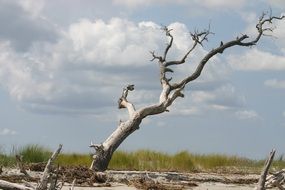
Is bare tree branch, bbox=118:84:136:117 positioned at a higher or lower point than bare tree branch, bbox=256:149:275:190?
higher

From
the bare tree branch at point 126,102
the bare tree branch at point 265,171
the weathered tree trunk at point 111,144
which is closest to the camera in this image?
the bare tree branch at point 265,171

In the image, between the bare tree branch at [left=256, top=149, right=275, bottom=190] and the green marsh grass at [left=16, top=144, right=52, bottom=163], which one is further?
the green marsh grass at [left=16, top=144, right=52, bottom=163]

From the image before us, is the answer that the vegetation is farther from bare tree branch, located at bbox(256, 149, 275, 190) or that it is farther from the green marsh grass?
bare tree branch, located at bbox(256, 149, 275, 190)

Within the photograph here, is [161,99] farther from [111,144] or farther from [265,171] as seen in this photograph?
[265,171]

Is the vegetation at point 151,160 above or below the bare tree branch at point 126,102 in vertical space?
below

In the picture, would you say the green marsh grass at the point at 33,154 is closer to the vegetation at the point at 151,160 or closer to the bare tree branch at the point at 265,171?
the vegetation at the point at 151,160

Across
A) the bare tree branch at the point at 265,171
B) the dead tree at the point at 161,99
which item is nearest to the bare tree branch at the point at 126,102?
the dead tree at the point at 161,99

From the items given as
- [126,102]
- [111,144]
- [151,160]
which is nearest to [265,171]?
[111,144]

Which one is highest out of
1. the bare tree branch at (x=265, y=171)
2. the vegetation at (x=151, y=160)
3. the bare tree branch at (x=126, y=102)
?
the bare tree branch at (x=126, y=102)

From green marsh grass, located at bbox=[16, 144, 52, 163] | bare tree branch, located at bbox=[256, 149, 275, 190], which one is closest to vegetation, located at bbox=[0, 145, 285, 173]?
green marsh grass, located at bbox=[16, 144, 52, 163]

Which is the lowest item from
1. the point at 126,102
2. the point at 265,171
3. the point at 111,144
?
the point at 265,171

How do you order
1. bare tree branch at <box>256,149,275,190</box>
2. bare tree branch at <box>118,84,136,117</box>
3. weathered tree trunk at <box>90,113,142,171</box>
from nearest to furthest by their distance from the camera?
bare tree branch at <box>256,149,275,190</box>, weathered tree trunk at <box>90,113,142,171</box>, bare tree branch at <box>118,84,136,117</box>

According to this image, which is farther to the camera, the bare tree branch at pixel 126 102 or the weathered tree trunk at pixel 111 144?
the bare tree branch at pixel 126 102

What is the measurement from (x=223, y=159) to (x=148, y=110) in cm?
749
